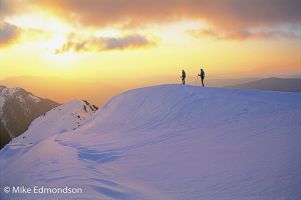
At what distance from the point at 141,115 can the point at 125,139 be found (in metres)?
4.38

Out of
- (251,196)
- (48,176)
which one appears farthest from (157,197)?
(48,176)

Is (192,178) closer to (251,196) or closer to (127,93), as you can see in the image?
(251,196)

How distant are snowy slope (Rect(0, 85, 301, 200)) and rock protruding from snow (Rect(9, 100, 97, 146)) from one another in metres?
16.2

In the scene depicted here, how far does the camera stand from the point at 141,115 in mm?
24312

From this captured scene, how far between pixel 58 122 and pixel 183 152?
39251 mm

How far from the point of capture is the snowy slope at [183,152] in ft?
39.2

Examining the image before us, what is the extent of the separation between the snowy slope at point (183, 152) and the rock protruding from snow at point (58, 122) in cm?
1622

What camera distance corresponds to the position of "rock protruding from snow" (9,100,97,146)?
1693 inches

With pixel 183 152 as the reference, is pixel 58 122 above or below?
below

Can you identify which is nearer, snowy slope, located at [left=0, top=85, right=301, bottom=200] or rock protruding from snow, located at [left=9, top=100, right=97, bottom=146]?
snowy slope, located at [left=0, top=85, right=301, bottom=200]

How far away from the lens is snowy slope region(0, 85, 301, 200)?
1194 cm

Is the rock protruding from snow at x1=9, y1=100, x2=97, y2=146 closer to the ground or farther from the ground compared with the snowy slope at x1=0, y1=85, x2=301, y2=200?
closer to the ground

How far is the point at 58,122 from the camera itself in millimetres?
51625

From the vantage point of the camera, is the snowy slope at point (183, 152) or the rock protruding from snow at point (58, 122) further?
the rock protruding from snow at point (58, 122)
